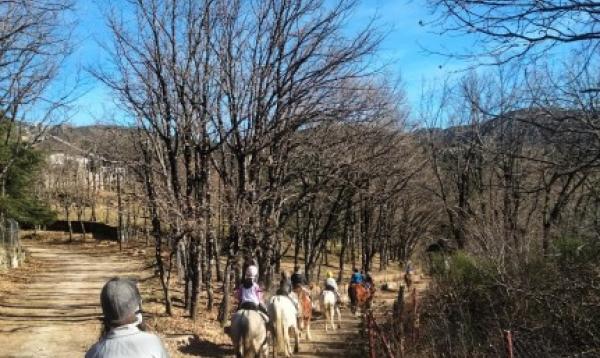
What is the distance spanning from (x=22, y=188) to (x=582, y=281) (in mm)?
44729

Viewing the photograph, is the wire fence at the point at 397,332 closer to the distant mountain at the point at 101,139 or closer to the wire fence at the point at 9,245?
the distant mountain at the point at 101,139

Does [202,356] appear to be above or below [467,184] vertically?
below

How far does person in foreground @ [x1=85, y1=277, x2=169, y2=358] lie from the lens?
3.72m

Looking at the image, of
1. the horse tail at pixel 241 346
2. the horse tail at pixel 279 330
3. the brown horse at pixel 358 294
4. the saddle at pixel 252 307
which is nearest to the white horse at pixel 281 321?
the horse tail at pixel 279 330

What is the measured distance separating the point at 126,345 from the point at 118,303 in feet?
0.88

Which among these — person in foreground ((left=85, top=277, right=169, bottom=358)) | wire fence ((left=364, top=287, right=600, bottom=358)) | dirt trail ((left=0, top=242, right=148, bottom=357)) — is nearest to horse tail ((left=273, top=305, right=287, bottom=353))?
wire fence ((left=364, top=287, right=600, bottom=358))

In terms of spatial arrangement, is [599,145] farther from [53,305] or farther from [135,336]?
[53,305]

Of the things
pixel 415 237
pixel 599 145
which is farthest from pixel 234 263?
pixel 415 237

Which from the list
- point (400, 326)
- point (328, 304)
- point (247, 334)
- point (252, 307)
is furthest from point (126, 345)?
point (328, 304)

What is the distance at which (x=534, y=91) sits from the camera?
6.62m

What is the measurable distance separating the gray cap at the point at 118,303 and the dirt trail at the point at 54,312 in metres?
10.2

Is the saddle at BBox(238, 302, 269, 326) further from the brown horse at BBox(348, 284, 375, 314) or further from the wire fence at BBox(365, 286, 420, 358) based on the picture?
the brown horse at BBox(348, 284, 375, 314)

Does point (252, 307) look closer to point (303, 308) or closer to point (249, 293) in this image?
point (249, 293)

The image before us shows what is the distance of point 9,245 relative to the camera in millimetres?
30672
